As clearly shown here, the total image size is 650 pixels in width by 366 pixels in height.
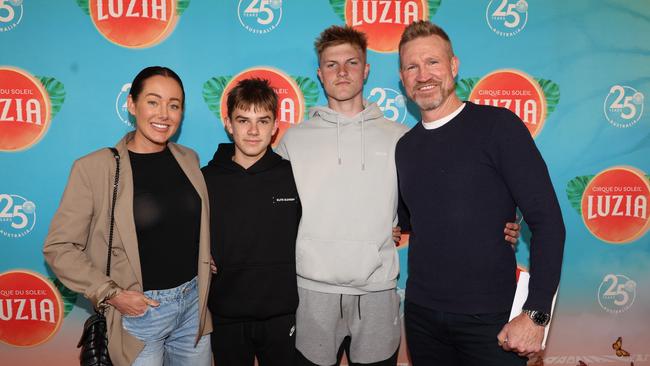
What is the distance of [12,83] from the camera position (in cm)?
231

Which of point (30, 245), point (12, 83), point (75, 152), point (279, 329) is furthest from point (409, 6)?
point (30, 245)

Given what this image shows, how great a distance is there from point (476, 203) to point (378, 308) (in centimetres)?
62

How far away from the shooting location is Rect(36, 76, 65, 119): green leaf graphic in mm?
2320

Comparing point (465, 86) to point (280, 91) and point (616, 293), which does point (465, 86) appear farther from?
point (616, 293)

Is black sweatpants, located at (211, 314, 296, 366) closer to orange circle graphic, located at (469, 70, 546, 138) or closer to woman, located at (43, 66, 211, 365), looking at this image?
woman, located at (43, 66, 211, 365)

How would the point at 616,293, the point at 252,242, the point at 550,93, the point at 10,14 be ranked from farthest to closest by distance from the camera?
the point at 616,293, the point at 550,93, the point at 10,14, the point at 252,242

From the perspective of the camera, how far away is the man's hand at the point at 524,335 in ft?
4.40

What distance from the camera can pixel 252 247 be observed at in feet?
5.63

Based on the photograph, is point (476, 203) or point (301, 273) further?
point (301, 273)

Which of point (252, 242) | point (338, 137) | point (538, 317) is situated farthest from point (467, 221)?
point (252, 242)

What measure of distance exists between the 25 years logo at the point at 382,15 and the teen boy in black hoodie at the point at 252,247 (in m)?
0.88

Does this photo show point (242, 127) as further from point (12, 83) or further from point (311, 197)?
point (12, 83)

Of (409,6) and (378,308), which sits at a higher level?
(409,6)

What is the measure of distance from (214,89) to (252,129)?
0.74 m
